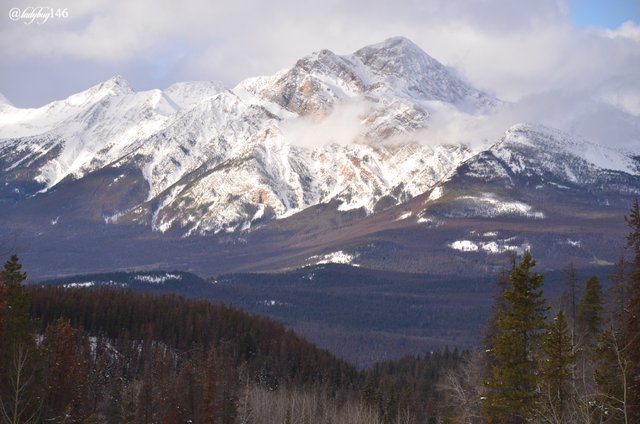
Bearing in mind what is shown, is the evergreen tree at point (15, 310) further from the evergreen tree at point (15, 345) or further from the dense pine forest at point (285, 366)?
the dense pine forest at point (285, 366)

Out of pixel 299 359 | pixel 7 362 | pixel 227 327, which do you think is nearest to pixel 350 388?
pixel 299 359

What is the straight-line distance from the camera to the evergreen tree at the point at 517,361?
47625 mm

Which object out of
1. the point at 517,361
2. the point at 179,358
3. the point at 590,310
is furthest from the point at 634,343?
the point at 179,358

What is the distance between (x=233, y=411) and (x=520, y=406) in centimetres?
3858

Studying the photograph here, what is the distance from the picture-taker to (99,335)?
14050cm

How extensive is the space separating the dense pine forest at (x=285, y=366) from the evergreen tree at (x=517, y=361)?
7cm

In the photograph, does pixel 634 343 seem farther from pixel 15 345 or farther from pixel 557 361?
pixel 15 345

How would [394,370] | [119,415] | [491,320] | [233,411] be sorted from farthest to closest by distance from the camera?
[394,370] < [233,411] < [119,415] < [491,320]

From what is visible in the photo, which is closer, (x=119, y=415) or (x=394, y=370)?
(x=119, y=415)

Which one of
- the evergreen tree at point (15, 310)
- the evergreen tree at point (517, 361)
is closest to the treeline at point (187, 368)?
the evergreen tree at point (15, 310)

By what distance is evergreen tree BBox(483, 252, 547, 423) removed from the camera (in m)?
47.6

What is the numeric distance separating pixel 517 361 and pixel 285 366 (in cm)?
10606

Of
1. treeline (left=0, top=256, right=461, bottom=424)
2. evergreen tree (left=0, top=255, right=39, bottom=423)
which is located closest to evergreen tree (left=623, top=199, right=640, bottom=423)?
evergreen tree (left=0, top=255, right=39, bottom=423)

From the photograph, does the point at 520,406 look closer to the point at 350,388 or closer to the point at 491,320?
the point at 491,320
